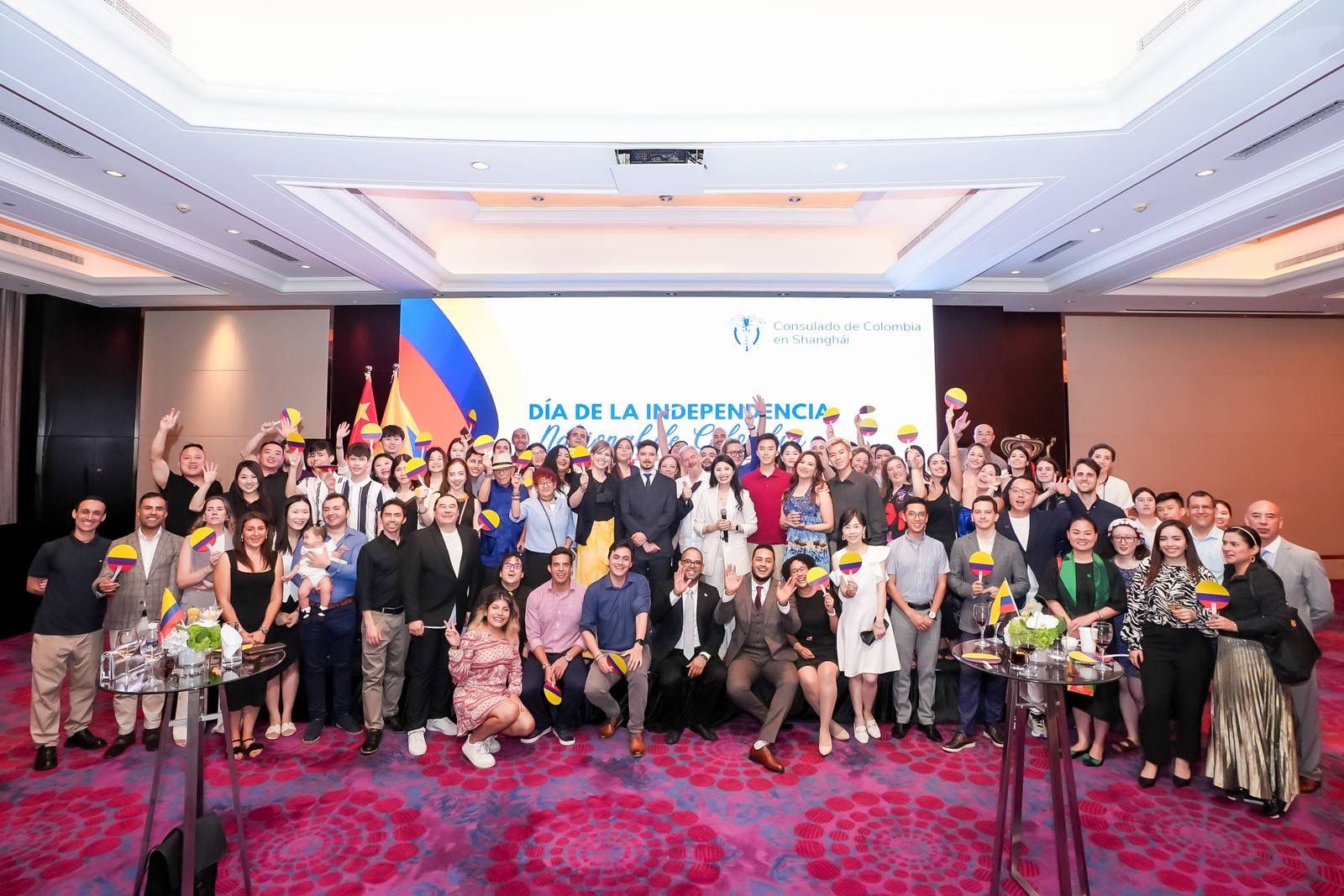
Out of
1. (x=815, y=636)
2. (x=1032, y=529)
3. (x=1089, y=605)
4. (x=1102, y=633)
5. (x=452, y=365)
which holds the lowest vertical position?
(x=815, y=636)

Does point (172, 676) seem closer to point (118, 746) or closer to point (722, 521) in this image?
point (118, 746)

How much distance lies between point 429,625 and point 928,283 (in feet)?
19.9

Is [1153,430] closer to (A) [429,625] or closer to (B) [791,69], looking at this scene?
(B) [791,69]

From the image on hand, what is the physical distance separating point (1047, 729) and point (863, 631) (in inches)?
58.5

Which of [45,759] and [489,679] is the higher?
[489,679]

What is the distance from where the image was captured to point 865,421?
6301 millimetres

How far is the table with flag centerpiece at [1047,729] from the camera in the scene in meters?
2.54

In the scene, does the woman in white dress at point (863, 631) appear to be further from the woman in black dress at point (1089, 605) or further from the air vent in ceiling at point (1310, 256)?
the air vent in ceiling at point (1310, 256)

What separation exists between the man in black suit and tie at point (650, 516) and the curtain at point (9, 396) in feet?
25.6

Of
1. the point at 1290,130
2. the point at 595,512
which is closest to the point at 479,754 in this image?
the point at 595,512

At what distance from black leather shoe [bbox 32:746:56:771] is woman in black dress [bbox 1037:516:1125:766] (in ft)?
18.6

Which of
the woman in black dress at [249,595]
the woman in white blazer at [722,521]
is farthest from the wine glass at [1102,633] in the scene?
the woman in black dress at [249,595]

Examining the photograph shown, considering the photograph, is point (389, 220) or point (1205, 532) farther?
point (389, 220)

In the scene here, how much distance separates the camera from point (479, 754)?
12.6 ft
